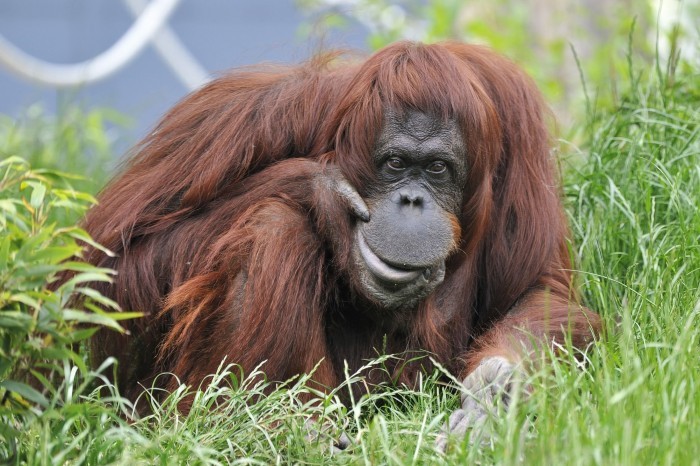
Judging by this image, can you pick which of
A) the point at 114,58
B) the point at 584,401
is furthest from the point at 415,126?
the point at 114,58

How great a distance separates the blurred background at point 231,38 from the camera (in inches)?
292

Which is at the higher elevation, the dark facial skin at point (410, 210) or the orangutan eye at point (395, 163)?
the orangutan eye at point (395, 163)

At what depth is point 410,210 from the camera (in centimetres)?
349

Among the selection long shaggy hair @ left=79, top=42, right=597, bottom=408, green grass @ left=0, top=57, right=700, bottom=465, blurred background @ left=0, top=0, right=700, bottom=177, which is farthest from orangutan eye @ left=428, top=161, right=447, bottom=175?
blurred background @ left=0, top=0, right=700, bottom=177

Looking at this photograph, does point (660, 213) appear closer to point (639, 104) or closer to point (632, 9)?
point (639, 104)

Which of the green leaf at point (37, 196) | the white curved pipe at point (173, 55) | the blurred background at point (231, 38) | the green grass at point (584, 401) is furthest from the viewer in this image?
the white curved pipe at point (173, 55)

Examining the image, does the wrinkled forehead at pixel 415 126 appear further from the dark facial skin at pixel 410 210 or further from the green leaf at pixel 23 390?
the green leaf at pixel 23 390

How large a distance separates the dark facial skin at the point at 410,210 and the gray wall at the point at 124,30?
933 centimetres

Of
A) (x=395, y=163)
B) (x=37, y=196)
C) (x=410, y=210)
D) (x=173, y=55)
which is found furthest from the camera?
(x=173, y=55)

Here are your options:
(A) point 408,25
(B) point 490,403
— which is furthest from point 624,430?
(A) point 408,25

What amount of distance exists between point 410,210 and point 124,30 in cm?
1123

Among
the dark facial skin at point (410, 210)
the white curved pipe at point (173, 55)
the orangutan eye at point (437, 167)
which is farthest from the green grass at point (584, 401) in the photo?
the white curved pipe at point (173, 55)

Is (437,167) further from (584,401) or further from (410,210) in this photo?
(584,401)

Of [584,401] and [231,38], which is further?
[231,38]
